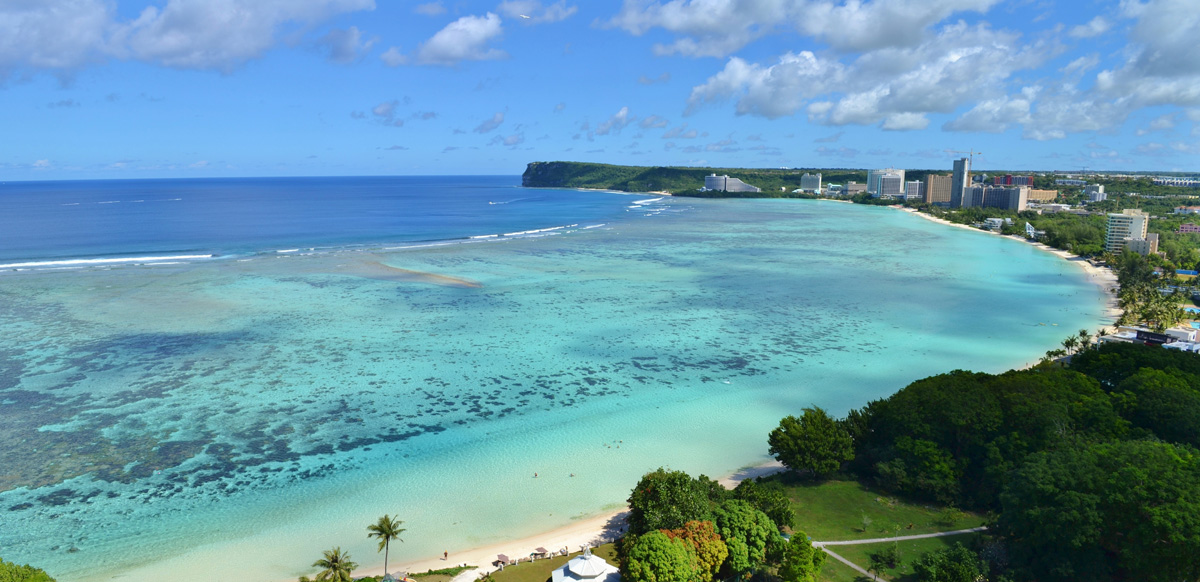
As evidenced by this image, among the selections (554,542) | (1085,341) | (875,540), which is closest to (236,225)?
(554,542)

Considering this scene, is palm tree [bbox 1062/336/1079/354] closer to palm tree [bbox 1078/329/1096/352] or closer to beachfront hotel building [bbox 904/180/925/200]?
palm tree [bbox 1078/329/1096/352]

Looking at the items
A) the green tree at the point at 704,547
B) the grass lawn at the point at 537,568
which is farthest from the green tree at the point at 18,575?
the green tree at the point at 704,547

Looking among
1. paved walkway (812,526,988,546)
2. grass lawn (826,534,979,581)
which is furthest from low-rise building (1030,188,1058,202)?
grass lawn (826,534,979,581)

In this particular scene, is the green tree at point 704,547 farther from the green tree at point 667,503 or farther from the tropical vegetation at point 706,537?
the green tree at point 667,503

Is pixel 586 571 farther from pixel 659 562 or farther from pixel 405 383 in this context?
pixel 405 383

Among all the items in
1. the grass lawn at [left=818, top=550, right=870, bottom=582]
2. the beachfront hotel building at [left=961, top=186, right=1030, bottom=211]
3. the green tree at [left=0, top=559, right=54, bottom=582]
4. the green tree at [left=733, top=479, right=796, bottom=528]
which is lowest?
the grass lawn at [left=818, top=550, right=870, bottom=582]

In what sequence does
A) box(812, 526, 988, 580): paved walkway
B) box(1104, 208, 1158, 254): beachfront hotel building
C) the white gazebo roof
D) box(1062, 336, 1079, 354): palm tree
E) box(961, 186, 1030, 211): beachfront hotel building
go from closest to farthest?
the white gazebo roof
box(812, 526, 988, 580): paved walkway
box(1062, 336, 1079, 354): palm tree
box(1104, 208, 1158, 254): beachfront hotel building
box(961, 186, 1030, 211): beachfront hotel building
